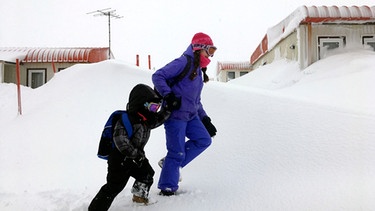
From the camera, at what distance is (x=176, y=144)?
125 inches

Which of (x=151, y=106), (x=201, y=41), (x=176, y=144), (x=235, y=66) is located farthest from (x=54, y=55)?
(x=151, y=106)

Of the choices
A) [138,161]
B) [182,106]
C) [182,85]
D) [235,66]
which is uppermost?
[235,66]

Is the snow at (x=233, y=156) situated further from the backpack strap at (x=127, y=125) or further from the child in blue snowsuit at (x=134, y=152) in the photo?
the backpack strap at (x=127, y=125)

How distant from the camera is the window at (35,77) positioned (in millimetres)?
19203

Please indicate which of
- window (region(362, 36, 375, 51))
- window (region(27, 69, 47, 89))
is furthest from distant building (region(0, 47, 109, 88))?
window (region(362, 36, 375, 51))

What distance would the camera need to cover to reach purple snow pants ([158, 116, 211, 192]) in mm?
3148

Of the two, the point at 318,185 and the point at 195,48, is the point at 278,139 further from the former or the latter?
the point at 195,48

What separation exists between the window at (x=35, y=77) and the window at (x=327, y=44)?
47.8 ft

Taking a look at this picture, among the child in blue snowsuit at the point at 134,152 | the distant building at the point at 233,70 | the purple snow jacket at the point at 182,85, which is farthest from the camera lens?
the distant building at the point at 233,70

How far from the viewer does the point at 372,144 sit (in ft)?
10.8

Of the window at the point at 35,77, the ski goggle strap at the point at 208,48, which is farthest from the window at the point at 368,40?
the window at the point at 35,77

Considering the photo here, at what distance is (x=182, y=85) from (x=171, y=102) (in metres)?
0.29

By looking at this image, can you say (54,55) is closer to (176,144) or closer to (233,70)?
(233,70)

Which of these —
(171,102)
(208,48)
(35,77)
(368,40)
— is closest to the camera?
(171,102)
